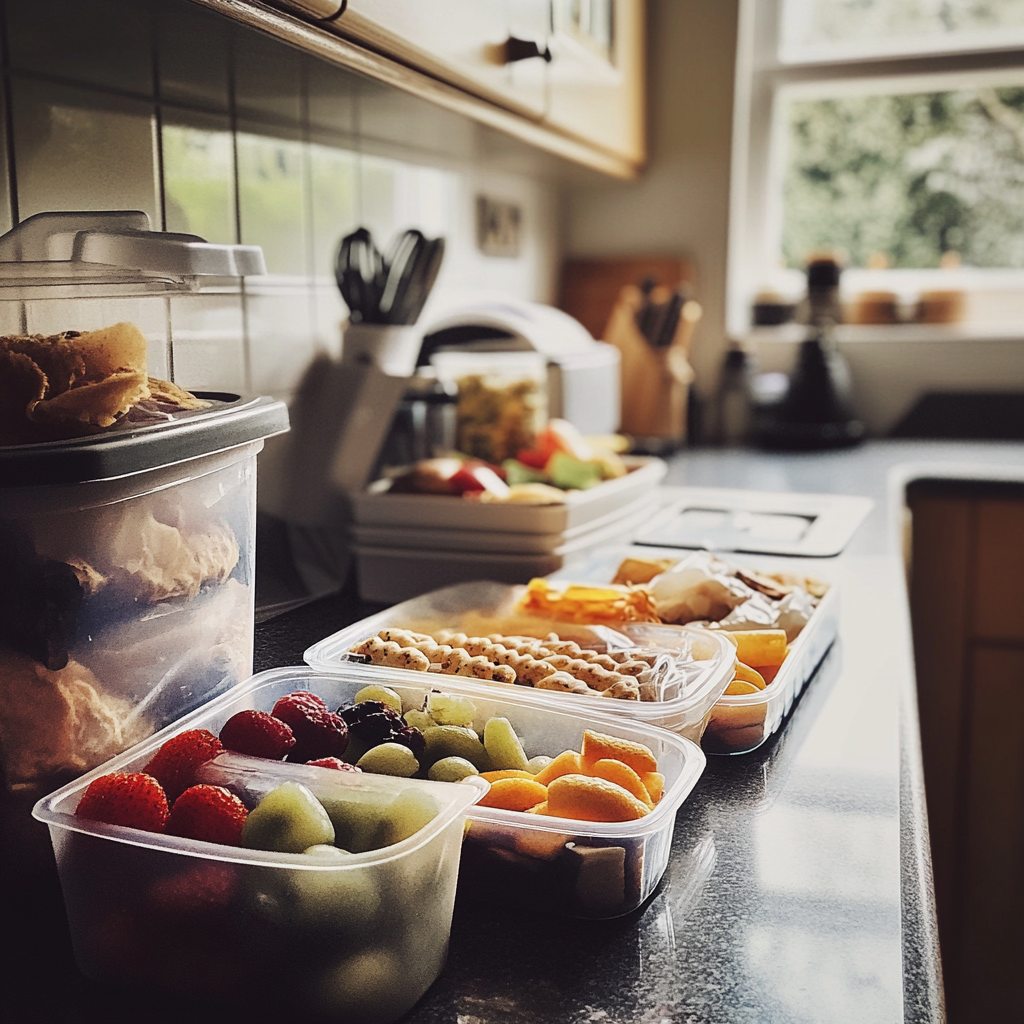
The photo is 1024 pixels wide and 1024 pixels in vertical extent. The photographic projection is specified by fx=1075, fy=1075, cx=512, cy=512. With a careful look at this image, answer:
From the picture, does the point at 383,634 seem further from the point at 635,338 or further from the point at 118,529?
the point at 635,338

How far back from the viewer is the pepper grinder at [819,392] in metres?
2.16

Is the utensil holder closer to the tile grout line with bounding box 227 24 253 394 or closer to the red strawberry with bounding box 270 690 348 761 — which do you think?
the tile grout line with bounding box 227 24 253 394

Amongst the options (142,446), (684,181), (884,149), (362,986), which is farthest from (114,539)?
(884,149)

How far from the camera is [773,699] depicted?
78cm

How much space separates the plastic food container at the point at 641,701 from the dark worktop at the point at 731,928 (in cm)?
6

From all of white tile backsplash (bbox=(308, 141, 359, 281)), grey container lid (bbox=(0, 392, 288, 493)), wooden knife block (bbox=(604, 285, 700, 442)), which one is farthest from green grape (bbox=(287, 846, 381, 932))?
wooden knife block (bbox=(604, 285, 700, 442))

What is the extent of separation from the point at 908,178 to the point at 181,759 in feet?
7.47

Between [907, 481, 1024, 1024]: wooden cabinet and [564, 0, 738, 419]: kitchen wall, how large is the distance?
2.42 feet

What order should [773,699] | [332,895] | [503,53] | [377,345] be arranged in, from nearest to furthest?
1. [332,895]
2. [773,699]
3. [503,53]
4. [377,345]

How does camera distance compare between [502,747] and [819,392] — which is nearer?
[502,747]

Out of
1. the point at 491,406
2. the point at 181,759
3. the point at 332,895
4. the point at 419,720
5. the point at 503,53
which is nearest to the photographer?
the point at 332,895

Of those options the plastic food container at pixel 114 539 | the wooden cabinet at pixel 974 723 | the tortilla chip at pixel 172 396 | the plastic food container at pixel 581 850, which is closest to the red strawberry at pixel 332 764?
the plastic food container at pixel 581 850

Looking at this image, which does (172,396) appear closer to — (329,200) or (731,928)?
(731,928)

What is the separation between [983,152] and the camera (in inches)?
91.8
